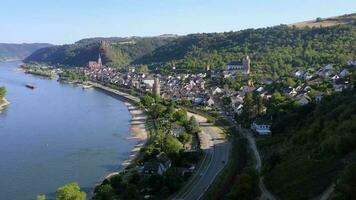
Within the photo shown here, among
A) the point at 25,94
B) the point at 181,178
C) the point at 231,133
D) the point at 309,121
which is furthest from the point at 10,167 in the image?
the point at 25,94

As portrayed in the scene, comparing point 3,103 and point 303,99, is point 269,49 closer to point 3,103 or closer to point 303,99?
point 3,103

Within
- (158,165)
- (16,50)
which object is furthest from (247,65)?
(16,50)

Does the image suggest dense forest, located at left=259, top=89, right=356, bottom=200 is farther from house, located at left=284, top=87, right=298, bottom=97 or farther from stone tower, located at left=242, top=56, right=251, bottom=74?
stone tower, located at left=242, top=56, right=251, bottom=74

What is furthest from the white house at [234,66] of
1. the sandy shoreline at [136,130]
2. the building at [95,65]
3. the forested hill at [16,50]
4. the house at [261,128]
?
the forested hill at [16,50]

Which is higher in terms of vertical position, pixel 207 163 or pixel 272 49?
pixel 272 49

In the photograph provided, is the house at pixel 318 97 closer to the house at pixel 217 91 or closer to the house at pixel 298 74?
the house at pixel 298 74
